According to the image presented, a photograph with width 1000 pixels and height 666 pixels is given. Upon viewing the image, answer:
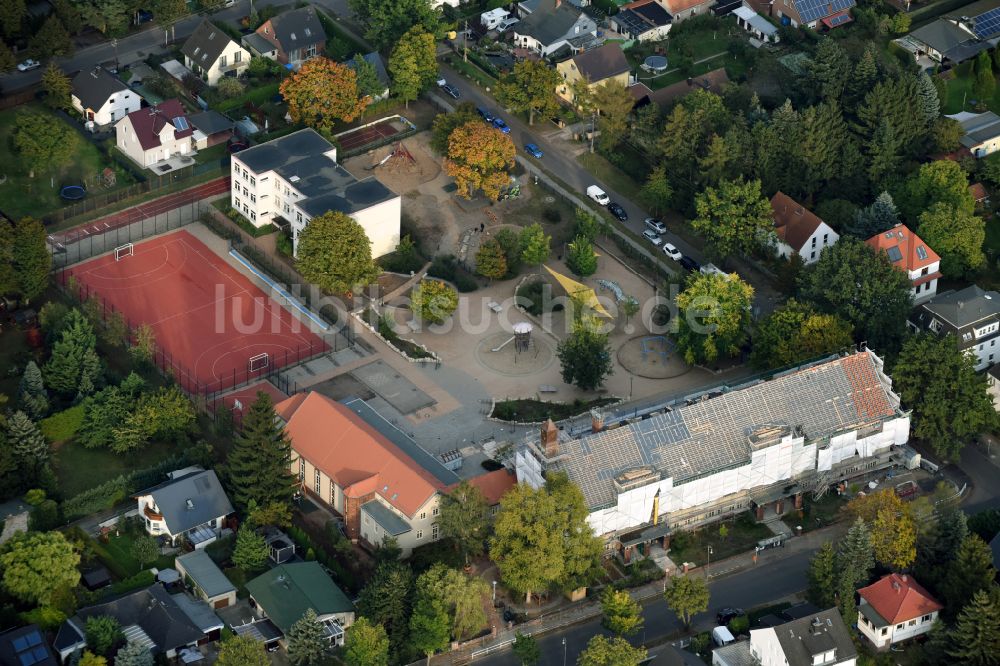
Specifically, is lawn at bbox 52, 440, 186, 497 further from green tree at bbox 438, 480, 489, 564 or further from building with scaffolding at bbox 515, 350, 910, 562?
building with scaffolding at bbox 515, 350, 910, 562

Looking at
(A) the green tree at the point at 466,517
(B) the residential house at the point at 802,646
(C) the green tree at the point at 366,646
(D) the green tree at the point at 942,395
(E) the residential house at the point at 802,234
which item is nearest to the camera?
(C) the green tree at the point at 366,646

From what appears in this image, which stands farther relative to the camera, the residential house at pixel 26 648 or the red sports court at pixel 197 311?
the red sports court at pixel 197 311

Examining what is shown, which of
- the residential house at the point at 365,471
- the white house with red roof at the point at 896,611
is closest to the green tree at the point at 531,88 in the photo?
the residential house at the point at 365,471

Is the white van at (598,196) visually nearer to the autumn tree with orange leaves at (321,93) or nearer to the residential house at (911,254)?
the autumn tree with orange leaves at (321,93)

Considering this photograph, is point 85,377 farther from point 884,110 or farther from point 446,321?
point 884,110

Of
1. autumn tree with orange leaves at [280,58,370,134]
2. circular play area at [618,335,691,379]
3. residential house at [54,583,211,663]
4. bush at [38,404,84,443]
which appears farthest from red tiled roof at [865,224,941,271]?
residential house at [54,583,211,663]

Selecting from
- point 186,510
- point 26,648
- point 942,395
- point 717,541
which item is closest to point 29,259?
point 186,510

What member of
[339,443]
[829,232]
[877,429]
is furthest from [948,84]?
[339,443]
